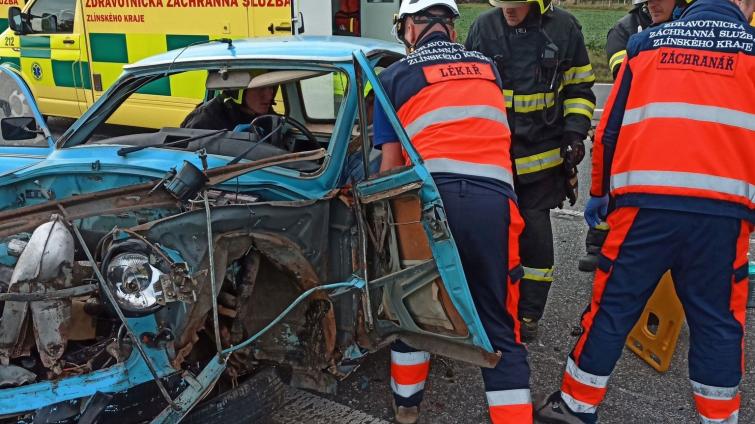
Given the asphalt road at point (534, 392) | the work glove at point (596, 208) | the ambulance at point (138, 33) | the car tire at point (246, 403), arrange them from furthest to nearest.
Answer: the ambulance at point (138, 33), the work glove at point (596, 208), the asphalt road at point (534, 392), the car tire at point (246, 403)

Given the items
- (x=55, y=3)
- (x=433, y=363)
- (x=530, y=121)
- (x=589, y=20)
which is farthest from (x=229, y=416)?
(x=589, y=20)

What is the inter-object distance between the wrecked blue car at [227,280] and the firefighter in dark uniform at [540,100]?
0.95 metres

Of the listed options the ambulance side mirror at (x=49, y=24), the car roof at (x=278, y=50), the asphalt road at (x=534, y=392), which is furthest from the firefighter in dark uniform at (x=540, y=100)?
the ambulance side mirror at (x=49, y=24)

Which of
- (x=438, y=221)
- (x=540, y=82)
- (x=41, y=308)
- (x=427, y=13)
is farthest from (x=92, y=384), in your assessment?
(x=540, y=82)

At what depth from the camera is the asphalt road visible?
9.00 feet

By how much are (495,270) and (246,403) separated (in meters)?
1.03

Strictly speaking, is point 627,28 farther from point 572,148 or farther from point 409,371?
point 409,371

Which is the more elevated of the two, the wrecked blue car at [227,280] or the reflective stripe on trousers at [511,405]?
the wrecked blue car at [227,280]

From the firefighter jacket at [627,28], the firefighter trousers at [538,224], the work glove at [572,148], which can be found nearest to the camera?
the work glove at [572,148]

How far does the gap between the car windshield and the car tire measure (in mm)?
806

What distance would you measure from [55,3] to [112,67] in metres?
1.31

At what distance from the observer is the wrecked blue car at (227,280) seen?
81.1 inches

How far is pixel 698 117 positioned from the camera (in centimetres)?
220

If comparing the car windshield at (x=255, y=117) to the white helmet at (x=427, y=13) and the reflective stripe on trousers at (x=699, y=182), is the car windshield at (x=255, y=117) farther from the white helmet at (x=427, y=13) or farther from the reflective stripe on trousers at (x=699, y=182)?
the reflective stripe on trousers at (x=699, y=182)
